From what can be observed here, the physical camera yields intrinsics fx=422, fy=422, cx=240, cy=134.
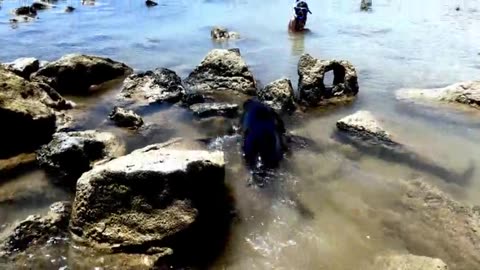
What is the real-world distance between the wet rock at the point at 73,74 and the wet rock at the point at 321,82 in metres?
4.69

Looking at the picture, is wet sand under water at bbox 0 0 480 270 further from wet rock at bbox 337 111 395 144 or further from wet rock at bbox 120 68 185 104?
wet rock at bbox 120 68 185 104

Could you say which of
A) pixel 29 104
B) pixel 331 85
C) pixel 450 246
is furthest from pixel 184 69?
pixel 450 246

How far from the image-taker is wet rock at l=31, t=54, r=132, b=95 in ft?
30.4

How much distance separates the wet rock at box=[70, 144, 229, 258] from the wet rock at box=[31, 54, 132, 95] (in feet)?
18.2

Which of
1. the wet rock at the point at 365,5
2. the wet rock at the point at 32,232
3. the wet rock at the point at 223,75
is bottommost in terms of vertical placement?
the wet rock at the point at 32,232

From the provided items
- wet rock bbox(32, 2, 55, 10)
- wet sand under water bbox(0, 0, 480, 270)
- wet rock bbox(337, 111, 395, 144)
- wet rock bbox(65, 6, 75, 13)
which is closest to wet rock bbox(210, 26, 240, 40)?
wet sand under water bbox(0, 0, 480, 270)

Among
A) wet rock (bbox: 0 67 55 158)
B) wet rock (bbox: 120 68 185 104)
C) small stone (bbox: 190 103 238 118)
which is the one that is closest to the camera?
wet rock (bbox: 0 67 55 158)

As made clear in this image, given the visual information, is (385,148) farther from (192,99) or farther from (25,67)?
(25,67)

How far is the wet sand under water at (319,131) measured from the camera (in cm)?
449

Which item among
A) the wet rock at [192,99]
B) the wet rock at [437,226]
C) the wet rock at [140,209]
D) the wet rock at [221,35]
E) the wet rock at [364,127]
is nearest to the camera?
the wet rock at [140,209]

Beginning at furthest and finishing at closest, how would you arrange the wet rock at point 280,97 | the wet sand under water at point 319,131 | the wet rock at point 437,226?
the wet rock at point 280,97
the wet sand under water at point 319,131
the wet rock at point 437,226

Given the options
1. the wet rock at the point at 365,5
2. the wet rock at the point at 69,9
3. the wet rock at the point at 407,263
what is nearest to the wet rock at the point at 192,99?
the wet rock at the point at 407,263

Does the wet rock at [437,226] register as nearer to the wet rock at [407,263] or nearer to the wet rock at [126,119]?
the wet rock at [407,263]

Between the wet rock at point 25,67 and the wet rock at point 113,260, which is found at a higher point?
the wet rock at point 25,67
